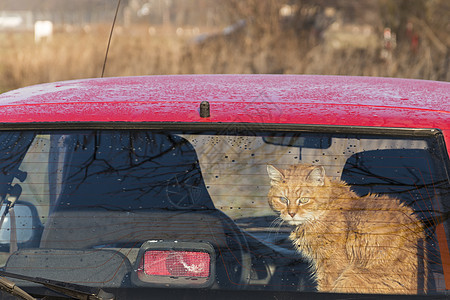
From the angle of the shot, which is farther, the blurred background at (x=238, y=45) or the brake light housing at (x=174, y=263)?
the blurred background at (x=238, y=45)

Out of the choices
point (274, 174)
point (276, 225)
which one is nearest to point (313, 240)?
point (276, 225)

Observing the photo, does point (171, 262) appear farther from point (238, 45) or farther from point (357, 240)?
point (238, 45)

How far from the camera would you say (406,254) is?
1.66 m

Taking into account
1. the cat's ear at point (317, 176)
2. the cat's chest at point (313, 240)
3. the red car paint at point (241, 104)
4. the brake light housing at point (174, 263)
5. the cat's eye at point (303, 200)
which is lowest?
the brake light housing at point (174, 263)

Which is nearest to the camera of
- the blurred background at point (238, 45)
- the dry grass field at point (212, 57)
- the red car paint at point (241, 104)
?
the red car paint at point (241, 104)

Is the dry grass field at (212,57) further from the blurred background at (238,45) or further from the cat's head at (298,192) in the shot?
the cat's head at (298,192)

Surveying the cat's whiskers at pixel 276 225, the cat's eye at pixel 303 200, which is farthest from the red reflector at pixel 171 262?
the cat's eye at pixel 303 200

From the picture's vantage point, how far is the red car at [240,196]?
65.7 inches

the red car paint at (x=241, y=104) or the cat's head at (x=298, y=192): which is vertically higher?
the red car paint at (x=241, y=104)

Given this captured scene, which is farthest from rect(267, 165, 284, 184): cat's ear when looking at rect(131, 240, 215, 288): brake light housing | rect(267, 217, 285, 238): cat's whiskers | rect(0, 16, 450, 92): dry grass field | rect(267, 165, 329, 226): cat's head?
rect(0, 16, 450, 92): dry grass field

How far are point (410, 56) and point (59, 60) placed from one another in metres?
6.85

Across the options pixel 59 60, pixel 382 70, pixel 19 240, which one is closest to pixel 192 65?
pixel 59 60

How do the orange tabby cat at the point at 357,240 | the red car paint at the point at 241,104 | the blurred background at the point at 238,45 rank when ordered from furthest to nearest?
the blurred background at the point at 238,45 → the red car paint at the point at 241,104 → the orange tabby cat at the point at 357,240

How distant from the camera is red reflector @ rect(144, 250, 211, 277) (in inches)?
68.6
